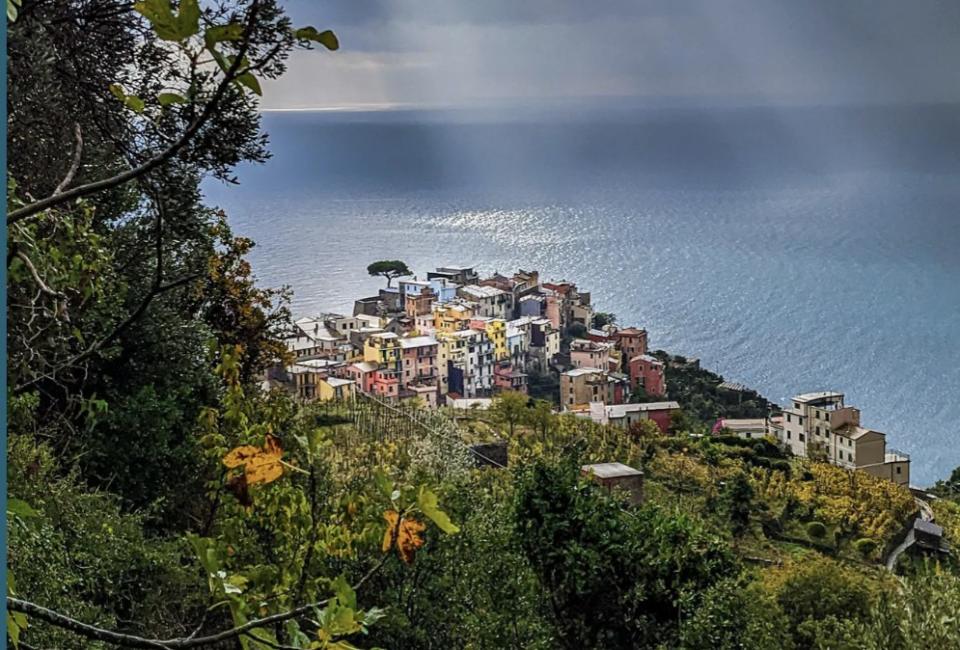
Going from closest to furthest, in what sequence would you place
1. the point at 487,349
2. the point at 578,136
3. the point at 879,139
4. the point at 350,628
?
the point at 350,628, the point at 487,349, the point at 879,139, the point at 578,136

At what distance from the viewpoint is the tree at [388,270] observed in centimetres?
1299

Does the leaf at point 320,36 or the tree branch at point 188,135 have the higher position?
the leaf at point 320,36

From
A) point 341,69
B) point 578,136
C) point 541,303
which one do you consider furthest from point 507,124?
point 341,69

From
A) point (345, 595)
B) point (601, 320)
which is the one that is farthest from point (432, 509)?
point (601, 320)

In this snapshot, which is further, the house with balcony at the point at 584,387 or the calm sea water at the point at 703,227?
the calm sea water at the point at 703,227

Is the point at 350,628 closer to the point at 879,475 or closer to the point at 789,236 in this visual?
the point at 879,475

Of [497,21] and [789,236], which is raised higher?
[497,21]

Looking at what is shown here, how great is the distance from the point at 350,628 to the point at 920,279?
17395 mm

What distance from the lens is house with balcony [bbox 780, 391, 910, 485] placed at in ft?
28.9

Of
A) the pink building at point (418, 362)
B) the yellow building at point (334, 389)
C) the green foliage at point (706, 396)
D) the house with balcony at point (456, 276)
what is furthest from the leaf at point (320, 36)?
the house with balcony at point (456, 276)

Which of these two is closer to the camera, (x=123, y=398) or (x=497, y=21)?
(x=123, y=398)

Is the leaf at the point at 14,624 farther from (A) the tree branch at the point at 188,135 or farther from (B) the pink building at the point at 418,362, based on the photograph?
(B) the pink building at the point at 418,362

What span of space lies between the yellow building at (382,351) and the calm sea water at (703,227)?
1174 mm

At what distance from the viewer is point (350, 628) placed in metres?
0.37
